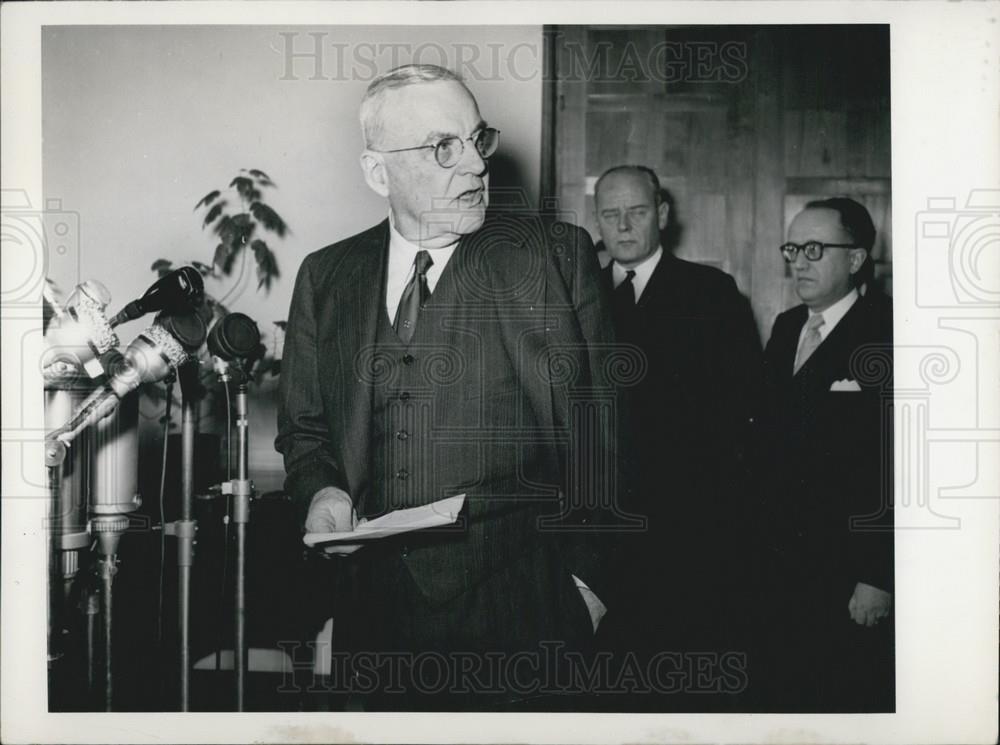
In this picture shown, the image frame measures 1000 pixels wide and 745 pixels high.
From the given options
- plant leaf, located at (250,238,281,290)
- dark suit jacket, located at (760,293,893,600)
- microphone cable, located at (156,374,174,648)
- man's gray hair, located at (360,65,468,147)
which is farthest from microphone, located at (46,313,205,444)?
dark suit jacket, located at (760,293,893,600)

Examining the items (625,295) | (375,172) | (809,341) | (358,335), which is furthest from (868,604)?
(375,172)

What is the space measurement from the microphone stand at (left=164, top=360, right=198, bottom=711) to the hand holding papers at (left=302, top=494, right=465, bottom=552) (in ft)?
1.09

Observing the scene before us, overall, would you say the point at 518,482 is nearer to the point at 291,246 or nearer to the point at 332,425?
the point at 332,425

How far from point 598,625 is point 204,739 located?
114 centimetres

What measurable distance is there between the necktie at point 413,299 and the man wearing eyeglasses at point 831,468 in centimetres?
98

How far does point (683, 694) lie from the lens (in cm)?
268

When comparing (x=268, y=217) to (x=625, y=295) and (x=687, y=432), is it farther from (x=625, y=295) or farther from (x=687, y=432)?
(x=687, y=432)

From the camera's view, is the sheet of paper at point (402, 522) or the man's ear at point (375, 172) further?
the man's ear at point (375, 172)

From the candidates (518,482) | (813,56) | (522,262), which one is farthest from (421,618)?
(813,56)

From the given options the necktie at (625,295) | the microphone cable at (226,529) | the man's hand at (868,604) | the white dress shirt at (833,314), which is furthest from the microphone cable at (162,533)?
the man's hand at (868,604)

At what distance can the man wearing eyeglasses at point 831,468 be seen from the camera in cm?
265

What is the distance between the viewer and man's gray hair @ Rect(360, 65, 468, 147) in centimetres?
262

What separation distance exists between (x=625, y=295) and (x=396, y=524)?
0.88m

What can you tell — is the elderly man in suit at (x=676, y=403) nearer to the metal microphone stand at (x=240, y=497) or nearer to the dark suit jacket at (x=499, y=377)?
the dark suit jacket at (x=499, y=377)
